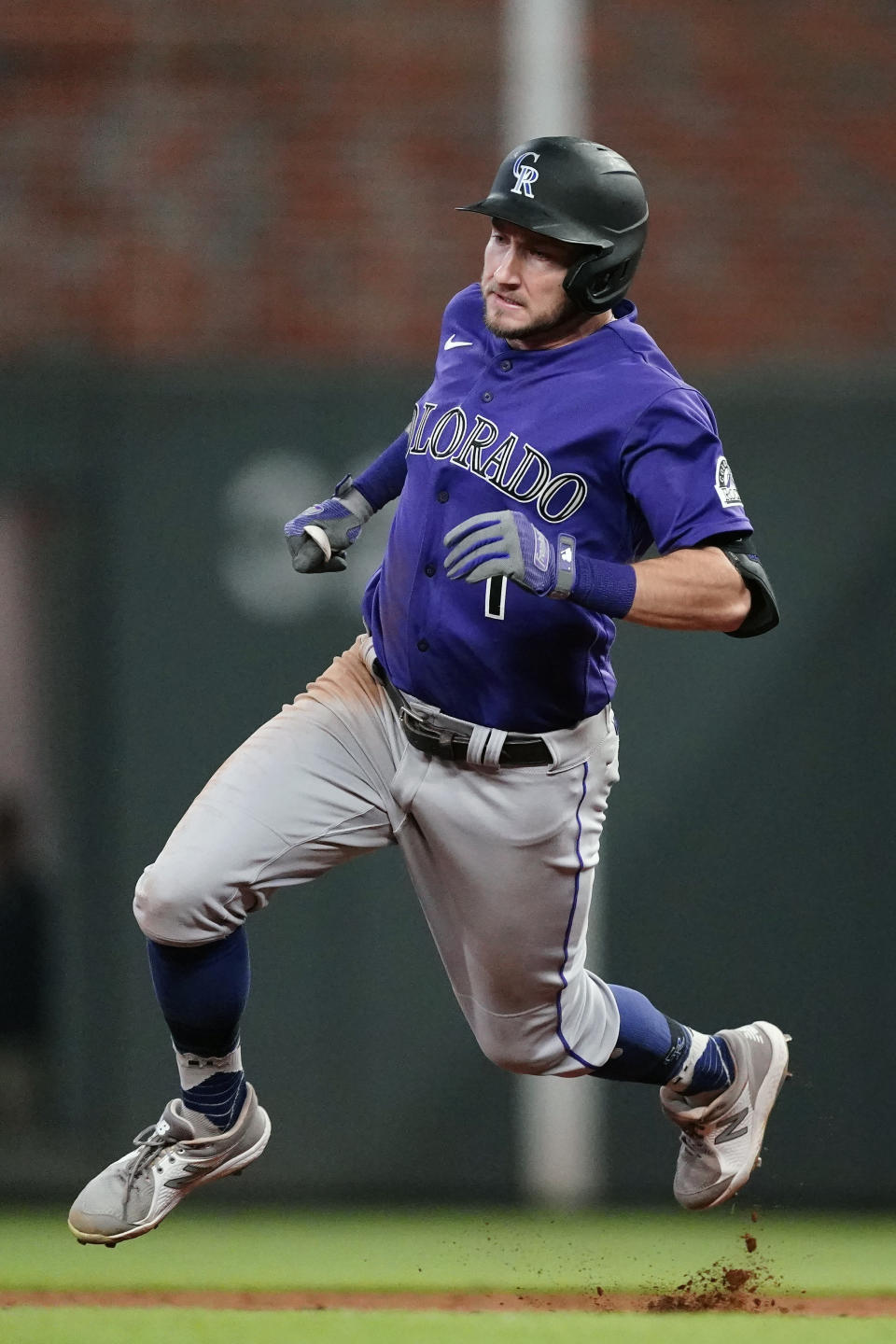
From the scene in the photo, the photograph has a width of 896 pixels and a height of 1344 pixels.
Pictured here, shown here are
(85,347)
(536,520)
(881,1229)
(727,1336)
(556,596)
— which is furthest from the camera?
(85,347)

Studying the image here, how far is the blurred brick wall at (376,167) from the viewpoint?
767cm

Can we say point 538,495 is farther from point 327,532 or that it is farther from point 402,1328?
point 402,1328

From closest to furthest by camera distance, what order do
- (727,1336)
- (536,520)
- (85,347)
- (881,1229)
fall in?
(536,520) → (727,1336) → (881,1229) → (85,347)

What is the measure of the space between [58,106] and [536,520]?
497 centimetres

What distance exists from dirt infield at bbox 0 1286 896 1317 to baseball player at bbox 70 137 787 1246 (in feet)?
4.71

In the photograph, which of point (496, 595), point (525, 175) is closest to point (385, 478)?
point (496, 595)

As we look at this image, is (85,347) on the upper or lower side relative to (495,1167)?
upper

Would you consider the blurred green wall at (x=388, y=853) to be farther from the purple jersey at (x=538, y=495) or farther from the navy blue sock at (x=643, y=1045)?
the purple jersey at (x=538, y=495)

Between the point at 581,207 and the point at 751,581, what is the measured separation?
2.54 ft

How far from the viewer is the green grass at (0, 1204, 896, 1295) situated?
18.4ft

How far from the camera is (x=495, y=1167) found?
22.1ft

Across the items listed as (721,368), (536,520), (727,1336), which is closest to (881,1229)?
(727,1336)

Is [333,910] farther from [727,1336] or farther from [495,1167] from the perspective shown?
[727,1336]

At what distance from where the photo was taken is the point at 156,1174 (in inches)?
147
